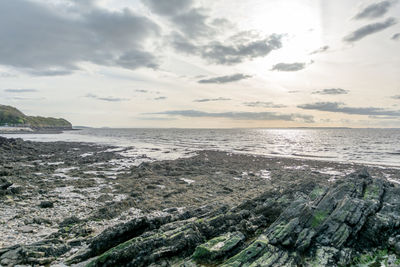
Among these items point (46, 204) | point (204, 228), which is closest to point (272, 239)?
point (204, 228)

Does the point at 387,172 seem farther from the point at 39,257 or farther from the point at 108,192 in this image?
the point at 39,257

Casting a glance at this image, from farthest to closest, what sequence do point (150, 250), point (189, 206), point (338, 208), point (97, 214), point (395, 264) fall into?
point (189, 206)
point (97, 214)
point (338, 208)
point (150, 250)
point (395, 264)

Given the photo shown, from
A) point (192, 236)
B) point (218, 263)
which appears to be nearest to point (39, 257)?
point (192, 236)

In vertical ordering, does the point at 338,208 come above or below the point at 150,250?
above

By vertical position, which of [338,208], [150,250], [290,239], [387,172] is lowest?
[387,172]

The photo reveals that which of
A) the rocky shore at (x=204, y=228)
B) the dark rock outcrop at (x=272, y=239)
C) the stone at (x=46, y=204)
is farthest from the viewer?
the stone at (x=46, y=204)

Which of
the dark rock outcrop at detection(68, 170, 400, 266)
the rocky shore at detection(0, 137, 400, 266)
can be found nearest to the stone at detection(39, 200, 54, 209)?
the rocky shore at detection(0, 137, 400, 266)

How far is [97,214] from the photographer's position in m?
16.1

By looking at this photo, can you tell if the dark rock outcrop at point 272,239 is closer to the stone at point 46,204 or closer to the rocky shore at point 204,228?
the rocky shore at point 204,228

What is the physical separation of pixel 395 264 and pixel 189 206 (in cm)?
1362

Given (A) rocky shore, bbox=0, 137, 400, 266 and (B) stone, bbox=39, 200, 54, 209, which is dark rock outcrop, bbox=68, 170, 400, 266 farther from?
(B) stone, bbox=39, 200, 54, 209

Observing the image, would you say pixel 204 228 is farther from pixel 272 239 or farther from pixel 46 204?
pixel 46 204

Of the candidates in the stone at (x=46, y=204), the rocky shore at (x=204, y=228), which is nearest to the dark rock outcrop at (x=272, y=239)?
the rocky shore at (x=204, y=228)

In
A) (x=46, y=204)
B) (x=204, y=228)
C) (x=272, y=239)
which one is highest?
(x=272, y=239)
